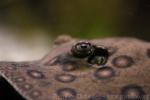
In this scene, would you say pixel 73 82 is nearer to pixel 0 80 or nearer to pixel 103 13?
pixel 0 80

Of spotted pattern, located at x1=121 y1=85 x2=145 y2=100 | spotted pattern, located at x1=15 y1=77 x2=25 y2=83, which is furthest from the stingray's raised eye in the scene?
spotted pattern, located at x1=15 y1=77 x2=25 y2=83

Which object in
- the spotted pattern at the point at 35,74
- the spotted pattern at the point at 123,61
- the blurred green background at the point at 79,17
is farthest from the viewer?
the blurred green background at the point at 79,17

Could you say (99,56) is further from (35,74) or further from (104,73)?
(35,74)

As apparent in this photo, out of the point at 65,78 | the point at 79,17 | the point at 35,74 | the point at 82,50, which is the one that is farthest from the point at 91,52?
the point at 79,17

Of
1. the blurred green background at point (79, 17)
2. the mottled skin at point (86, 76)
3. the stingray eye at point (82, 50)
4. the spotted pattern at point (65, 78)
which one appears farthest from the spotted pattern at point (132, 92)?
the blurred green background at point (79, 17)

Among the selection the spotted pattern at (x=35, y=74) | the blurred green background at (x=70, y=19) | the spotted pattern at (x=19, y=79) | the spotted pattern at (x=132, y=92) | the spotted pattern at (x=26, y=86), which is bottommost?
the spotted pattern at (x=132, y=92)

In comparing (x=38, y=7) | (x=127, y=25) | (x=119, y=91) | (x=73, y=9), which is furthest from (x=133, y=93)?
(x=38, y=7)

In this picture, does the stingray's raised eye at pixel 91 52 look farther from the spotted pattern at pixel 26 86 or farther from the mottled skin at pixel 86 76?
the spotted pattern at pixel 26 86
